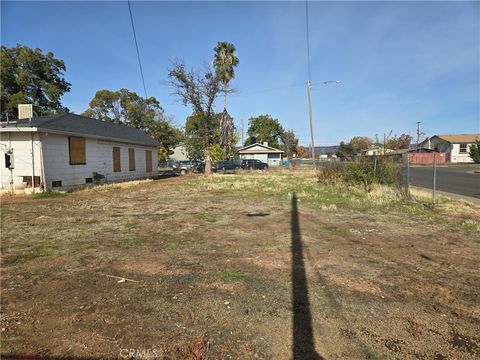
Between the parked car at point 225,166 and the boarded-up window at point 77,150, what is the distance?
20.4 metres

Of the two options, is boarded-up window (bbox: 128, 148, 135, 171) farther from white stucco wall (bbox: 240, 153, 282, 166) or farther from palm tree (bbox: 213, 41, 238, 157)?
white stucco wall (bbox: 240, 153, 282, 166)

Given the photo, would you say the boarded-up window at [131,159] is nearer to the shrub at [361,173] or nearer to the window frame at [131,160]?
the window frame at [131,160]

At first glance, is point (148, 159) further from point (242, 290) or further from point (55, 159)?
point (242, 290)

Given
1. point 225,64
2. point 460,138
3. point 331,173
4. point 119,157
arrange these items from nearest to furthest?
point 331,173 < point 119,157 < point 225,64 < point 460,138

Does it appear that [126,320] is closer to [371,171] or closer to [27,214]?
[27,214]

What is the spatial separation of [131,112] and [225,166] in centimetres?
1917

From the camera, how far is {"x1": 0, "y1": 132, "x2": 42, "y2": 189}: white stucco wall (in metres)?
14.6

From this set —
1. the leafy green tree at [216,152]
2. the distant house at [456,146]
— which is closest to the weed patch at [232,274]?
the leafy green tree at [216,152]

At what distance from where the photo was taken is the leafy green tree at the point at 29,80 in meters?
33.0

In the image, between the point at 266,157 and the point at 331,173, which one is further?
the point at 266,157

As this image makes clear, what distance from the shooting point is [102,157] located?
19.6 m

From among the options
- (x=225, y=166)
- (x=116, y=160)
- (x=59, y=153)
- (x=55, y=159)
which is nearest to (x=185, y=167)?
(x=225, y=166)

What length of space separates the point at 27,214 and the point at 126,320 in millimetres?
8317

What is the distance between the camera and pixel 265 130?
81.4 metres
